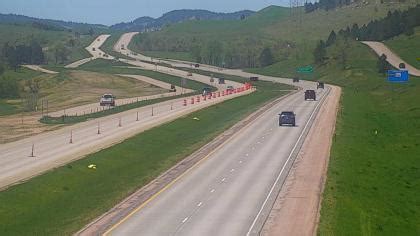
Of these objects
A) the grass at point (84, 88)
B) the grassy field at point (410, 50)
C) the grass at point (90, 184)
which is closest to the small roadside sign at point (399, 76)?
the grassy field at point (410, 50)

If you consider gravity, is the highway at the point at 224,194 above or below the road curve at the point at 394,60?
below

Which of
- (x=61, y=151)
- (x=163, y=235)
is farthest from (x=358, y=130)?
(x=163, y=235)

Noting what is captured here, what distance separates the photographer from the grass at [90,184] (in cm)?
3538

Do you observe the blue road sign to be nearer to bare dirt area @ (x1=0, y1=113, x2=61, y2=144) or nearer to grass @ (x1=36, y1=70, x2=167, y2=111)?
grass @ (x1=36, y1=70, x2=167, y2=111)

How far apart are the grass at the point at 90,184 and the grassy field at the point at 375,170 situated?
39.2ft

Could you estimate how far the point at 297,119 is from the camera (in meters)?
88.2

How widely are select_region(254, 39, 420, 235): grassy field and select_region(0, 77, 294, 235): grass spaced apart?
11.9 meters

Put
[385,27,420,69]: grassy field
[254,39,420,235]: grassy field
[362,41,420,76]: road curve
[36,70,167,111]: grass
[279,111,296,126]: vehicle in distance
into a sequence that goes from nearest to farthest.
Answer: [254,39,420,235]: grassy field < [279,111,296,126]: vehicle in distance < [36,70,167,111]: grass < [362,41,420,76]: road curve < [385,27,420,69]: grassy field

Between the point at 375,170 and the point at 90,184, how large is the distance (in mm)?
20565

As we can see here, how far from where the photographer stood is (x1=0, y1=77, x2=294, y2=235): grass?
116 ft

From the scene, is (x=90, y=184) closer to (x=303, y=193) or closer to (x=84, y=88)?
(x=303, y=193)

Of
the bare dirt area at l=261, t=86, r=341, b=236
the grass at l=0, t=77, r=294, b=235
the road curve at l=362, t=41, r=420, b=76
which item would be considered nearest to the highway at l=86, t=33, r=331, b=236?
the bare dirt area at l=261, t=86, r=341, b=236

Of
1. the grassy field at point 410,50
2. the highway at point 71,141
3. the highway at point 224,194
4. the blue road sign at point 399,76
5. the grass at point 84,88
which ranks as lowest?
the grass at point 84,88

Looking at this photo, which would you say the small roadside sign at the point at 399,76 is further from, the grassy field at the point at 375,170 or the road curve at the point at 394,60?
the road curve at the point at 394,60
